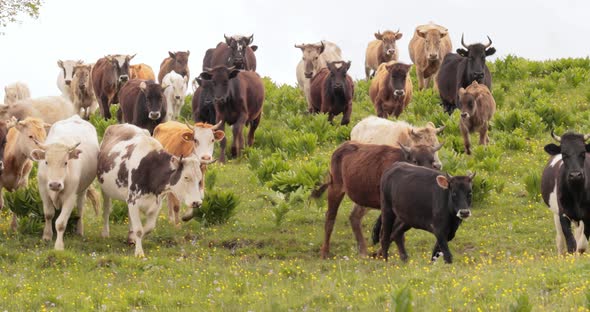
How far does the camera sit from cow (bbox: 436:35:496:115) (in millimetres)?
24812

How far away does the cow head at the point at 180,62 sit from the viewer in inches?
1176

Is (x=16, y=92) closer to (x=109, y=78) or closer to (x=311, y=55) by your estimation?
(x=109, y=78)

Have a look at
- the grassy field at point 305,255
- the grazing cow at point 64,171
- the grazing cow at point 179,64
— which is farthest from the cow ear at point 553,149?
the grazing cow at point 179,64

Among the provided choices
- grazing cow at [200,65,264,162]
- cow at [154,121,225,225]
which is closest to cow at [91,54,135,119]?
grazing cow at [200,65,264,162]

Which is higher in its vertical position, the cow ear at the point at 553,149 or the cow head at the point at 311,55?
the cow ear at the point at 553,149

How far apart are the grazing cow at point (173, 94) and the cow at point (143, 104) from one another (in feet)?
1.52

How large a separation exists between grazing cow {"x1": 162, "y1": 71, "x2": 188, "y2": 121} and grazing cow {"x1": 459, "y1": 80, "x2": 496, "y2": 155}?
617 cm

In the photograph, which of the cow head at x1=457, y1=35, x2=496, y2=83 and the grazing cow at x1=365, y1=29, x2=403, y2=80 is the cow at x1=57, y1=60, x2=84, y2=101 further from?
the cow head at x1=457, y1=35, x2=496, y2=83

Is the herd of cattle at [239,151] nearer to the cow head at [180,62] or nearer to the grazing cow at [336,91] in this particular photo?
the grazing cow at [336,91]

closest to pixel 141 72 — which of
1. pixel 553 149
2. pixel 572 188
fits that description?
pixel 553 149

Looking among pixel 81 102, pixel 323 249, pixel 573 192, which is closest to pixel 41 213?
pixel 323 249

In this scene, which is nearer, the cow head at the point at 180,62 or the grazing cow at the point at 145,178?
the grazing cow at the point at 145,178

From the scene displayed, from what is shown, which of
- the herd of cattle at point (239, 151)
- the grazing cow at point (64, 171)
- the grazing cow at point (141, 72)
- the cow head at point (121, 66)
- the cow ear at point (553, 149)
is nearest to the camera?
the herd of cattle at point (239, 151)

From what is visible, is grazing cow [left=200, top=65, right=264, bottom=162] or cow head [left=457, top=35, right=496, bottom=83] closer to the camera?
grazing cow [left=200, top=65, right=264, bottom=162]
